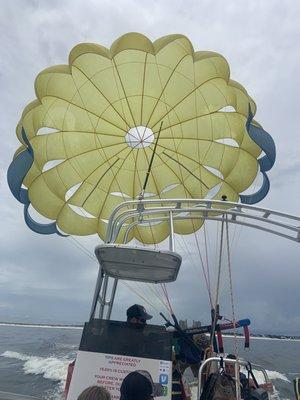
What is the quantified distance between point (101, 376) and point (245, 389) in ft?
5.93

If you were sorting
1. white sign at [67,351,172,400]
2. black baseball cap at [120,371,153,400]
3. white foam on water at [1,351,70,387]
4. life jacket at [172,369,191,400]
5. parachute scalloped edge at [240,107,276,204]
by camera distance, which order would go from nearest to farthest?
black baseball cap at [120,371,153,400]
white sign at [67,351,172,400]
life jacket at [172,369,191,400]
parachute scalloped edge at [240,107,276,204]
white foam on water at [1,351,70,387]

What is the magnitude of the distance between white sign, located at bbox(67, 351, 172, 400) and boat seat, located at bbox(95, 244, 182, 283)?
3.36 ft

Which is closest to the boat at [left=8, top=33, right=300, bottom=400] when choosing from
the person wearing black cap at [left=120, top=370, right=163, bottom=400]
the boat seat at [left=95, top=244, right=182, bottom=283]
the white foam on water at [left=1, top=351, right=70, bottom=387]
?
the boat seat at [left=95, top=244, right=182, bottom=283]

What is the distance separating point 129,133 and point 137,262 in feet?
15.2

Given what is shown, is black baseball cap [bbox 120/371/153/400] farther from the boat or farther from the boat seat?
the boat

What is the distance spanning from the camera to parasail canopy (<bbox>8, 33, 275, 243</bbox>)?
8.11 meters

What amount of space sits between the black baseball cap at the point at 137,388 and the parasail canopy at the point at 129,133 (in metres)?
Result: 6.12

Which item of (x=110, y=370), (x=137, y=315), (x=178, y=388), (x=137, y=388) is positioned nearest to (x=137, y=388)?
(x=137, y=388)

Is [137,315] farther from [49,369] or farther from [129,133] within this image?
[49,369]

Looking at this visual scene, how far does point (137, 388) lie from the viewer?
244cm

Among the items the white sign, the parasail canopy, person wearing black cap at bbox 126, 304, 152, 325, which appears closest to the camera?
the white sign

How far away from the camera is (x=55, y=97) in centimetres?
839

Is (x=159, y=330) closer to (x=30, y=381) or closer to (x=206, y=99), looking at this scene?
(x=206, y=99)

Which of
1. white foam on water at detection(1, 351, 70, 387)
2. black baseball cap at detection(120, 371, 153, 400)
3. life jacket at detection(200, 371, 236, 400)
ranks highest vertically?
white foam on water at detection(1, 351, 70, 387)
